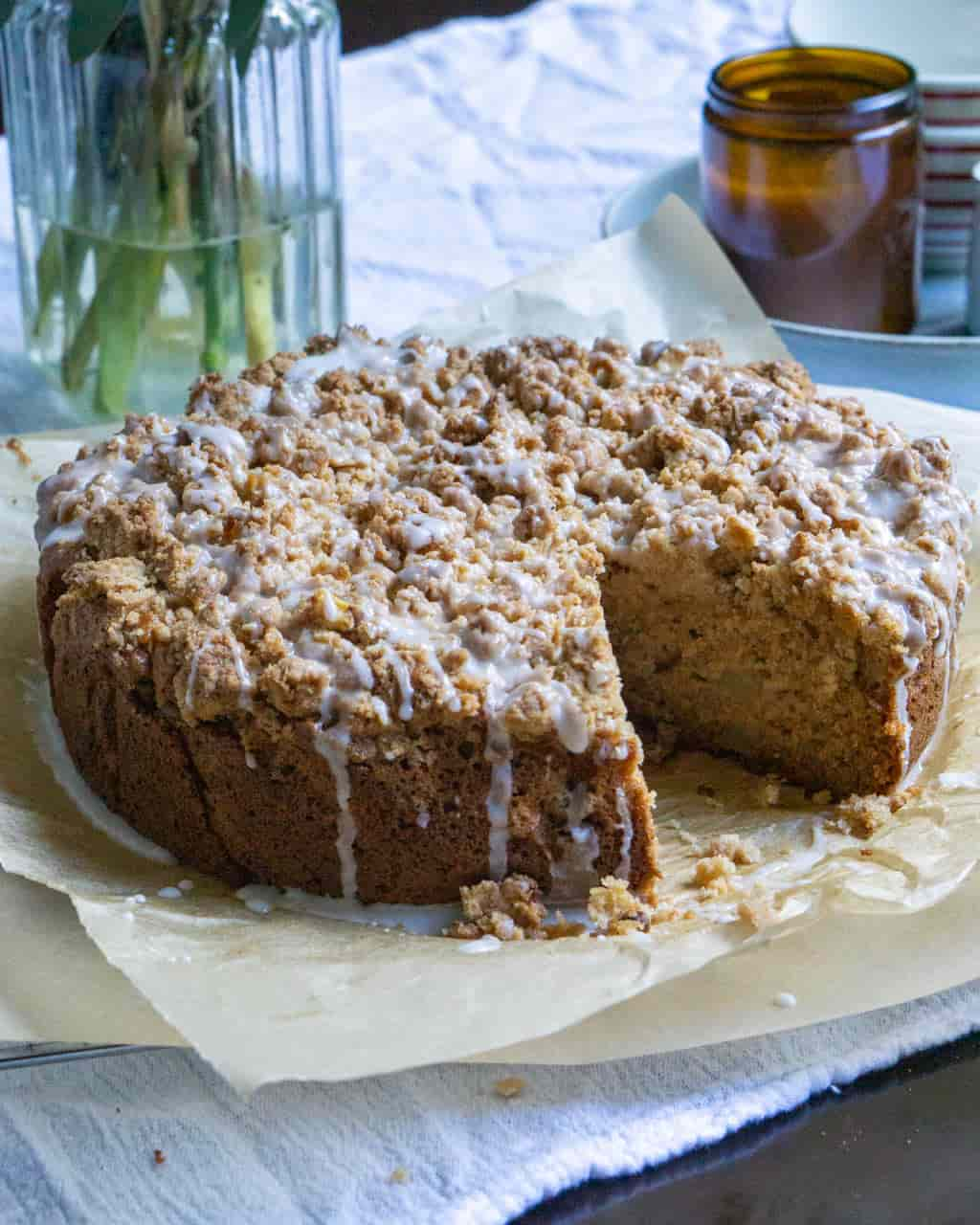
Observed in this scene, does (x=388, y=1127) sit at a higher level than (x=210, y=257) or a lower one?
lower

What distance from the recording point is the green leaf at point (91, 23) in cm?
291

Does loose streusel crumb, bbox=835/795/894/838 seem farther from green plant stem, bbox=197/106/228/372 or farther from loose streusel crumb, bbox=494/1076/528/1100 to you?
green plant stem, bbox=197/106/228/372

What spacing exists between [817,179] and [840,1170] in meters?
2.11

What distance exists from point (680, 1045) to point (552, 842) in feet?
1.15

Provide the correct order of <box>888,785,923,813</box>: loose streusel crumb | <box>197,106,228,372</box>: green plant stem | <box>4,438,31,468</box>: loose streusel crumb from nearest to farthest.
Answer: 1. <box>888,785,923,813</box>: loose streusel crumb
2. <box>4,438,31,468</box>: loose streusel crumb
3. <box>197,106,228,372</box>: green plant stem

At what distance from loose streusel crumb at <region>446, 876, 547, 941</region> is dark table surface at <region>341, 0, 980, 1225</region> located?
0.38 metres

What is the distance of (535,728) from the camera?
2.23m

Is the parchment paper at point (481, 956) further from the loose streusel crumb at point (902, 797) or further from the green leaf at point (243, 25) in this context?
the green leaf at point (243, 25)

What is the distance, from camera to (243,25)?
9.85 ft

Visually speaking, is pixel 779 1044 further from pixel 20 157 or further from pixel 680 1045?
pixel 20 157

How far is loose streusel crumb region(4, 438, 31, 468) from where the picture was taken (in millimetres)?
3133

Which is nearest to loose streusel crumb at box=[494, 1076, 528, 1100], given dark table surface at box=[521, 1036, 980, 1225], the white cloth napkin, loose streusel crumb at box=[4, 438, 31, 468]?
the white cloth napkin

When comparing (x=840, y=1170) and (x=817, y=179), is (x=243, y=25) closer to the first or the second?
(x=817, y=179)

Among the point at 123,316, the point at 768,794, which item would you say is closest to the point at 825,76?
the point at 123,316
